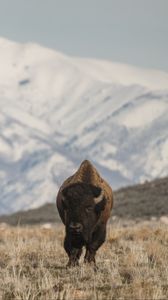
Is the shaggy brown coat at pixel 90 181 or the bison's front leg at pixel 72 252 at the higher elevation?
the shaggy brown coat at pixel 90 181

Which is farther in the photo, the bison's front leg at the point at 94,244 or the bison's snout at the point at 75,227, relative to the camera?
the bison's front leg at the point at 94,244

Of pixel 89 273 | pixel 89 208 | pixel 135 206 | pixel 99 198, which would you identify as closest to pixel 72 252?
pixel 89 208

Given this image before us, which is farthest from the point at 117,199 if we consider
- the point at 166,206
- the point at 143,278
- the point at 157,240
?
the point at 143,278

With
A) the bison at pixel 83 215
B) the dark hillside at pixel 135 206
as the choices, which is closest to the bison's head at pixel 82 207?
the bison at pixel 83 215

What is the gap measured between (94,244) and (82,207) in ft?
3.21

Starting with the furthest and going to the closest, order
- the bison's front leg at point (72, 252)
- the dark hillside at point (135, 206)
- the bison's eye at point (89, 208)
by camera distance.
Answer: the dark hillside at point (135, 206)
the bison's front leg at point (72, 252)
the bison's eye at point (89, 208)

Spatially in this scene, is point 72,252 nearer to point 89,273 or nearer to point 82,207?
point 82,207

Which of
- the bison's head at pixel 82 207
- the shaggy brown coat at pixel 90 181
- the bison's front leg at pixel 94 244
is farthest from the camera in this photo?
the shaggy brown coat at pixel 90 181

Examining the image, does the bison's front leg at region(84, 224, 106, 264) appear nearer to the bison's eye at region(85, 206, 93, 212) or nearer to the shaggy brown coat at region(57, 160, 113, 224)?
the shaggy brown coat at region(57, 160, 113, 224)

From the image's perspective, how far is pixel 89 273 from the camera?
42.1 feet

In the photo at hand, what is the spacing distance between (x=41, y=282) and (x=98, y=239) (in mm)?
3020

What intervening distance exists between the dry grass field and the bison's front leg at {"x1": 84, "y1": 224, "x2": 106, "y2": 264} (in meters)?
0.25

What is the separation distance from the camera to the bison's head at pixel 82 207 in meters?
13.6

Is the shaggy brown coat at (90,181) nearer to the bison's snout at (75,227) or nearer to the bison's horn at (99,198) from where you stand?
the bison's horn at (99,198)
